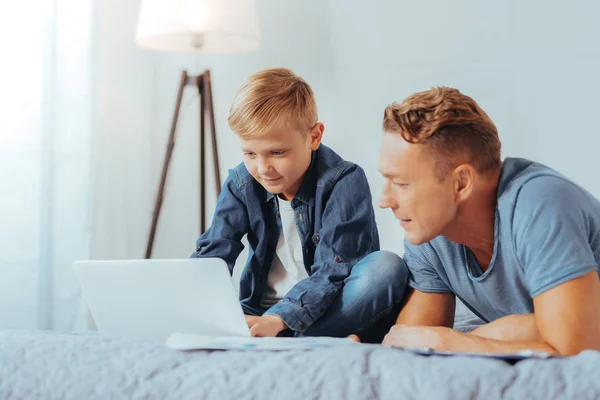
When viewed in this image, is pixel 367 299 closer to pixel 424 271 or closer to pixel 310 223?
pixel 424 271

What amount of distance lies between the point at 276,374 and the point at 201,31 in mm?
1662

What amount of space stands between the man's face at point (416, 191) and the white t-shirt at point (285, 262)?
46cm

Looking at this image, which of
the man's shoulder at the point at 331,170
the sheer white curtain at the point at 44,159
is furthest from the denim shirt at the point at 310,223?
the sheer white curtain at the point at 44,159

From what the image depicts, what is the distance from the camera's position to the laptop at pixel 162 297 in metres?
1.04

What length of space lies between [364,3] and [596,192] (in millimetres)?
1006

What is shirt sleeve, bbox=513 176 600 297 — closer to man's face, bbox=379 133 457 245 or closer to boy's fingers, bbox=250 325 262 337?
man's face, bbox=379 133 457 245

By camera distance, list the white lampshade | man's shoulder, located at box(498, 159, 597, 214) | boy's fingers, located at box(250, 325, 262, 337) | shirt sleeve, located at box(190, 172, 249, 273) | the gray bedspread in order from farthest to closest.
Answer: the white lampshade, shirt sleeve, located at box(190, 172, 249, 273), boy's fingers, located at box(250, 325, 262, 337), man's shoulder, located at box(498, 159, 597, 214), the gray bedspread

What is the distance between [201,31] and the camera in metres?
2.29

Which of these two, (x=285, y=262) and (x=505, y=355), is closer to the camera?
(x=505, y=355)

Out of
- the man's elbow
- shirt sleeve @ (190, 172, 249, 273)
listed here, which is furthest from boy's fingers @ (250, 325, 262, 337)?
the man's elbow

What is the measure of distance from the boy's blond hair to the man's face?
1.31ft

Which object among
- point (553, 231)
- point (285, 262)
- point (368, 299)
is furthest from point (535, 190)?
point (285, 262)

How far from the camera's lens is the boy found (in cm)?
132

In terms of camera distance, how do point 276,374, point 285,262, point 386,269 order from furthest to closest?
point 285,262, point 386,269, point 276,374
